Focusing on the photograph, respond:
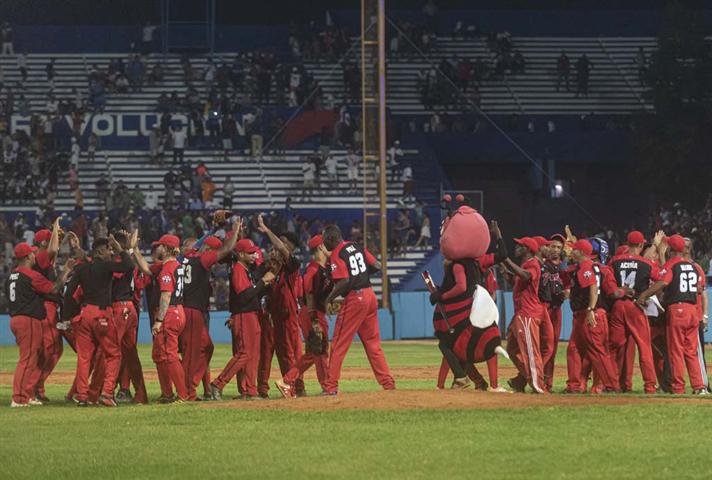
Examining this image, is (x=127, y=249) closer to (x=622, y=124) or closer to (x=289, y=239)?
(x=289, y=239)

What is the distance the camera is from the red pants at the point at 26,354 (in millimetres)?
17250

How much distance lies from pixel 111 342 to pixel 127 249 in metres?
1.12

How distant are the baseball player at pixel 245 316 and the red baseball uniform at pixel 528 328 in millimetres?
3207

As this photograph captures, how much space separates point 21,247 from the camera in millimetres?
17438

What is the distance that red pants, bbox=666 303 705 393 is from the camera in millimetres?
17547

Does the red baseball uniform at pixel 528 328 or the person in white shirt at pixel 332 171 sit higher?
the person in white shirt at pixel 332 171

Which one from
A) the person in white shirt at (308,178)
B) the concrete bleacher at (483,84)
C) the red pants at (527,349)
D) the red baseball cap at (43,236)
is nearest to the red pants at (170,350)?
the red baseball cap at (43,236)

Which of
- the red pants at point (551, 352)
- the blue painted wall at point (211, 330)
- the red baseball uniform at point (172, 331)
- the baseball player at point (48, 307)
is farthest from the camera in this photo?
the blue painted wall at point (211, 330)

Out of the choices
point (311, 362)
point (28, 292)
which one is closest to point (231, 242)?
point (311, 362)

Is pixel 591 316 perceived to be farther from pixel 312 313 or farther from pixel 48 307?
pixel 48 307

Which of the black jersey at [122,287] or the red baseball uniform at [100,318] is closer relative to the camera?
the red baseball uniform at [100,318]

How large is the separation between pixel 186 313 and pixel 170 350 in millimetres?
553

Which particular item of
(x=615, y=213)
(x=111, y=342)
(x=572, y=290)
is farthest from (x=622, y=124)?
(x=111, y=342)

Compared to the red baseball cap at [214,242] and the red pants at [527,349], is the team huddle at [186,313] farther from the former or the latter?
the red pants at [527,349]
